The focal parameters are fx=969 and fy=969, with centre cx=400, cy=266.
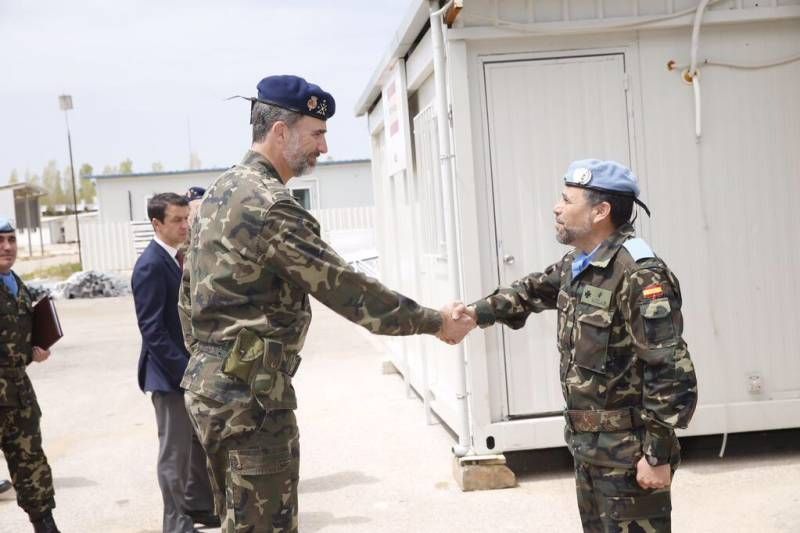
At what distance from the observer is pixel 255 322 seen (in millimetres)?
3338

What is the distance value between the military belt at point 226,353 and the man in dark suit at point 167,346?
1.85 m

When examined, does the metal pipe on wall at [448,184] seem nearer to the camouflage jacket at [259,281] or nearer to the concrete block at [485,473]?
the concrete block at [485,473]

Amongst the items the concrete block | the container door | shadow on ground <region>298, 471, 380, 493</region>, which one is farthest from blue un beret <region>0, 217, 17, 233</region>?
the concrete block

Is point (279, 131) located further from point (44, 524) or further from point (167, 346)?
point (44, 524)

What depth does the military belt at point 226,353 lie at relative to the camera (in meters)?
3.36

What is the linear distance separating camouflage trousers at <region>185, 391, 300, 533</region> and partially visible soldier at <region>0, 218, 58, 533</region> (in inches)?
100

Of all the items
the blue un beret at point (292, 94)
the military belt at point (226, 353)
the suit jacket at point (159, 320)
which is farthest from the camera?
the suit jacket at point (159, 320)

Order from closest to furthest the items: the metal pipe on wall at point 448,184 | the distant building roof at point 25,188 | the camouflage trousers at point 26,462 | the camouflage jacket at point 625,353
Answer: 1. the camouflage jacket at point 625,353
2. the camouflage trousers at point 26,462
3. the metal pipe on wall at point 448,184
4. the distant building roof at point 25,188

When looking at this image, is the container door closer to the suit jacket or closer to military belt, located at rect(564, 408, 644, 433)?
the suit jacket

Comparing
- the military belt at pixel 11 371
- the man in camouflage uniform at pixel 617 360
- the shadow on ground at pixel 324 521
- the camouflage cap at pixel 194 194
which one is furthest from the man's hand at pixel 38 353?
the man in camouflage uniform at pixel 617 360

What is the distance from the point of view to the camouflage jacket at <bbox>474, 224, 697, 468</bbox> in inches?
128

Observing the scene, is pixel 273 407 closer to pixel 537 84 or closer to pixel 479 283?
pixel 479 283

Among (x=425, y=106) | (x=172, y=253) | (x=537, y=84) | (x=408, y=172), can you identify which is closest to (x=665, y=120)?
(x=537, y=84)

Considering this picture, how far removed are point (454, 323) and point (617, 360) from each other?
753mm
